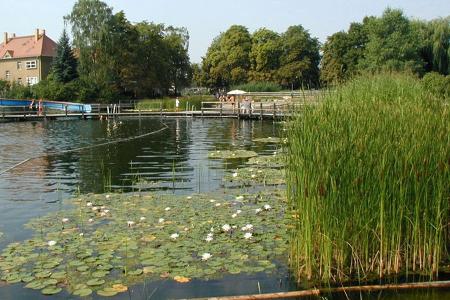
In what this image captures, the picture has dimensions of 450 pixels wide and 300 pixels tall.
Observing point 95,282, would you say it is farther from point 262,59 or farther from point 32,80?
point 32,80

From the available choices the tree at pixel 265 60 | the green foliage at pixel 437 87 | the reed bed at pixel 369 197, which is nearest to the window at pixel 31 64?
the tree at pixel 265 60

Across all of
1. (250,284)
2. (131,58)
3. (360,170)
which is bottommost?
(250,284)

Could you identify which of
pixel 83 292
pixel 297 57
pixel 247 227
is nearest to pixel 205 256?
pixel 247 227

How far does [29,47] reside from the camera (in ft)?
277

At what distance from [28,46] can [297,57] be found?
144ft

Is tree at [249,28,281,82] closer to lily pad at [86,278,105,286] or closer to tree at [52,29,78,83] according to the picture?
tree at [52,29,78,83]

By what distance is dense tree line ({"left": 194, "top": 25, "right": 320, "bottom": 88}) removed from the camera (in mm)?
78562

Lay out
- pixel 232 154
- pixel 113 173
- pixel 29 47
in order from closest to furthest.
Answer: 1. pixel 113 173
2. pixel 232 154
3. pixel 29 47

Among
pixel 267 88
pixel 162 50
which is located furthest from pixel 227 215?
pixel 162 50

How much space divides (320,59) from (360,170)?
3177 inches

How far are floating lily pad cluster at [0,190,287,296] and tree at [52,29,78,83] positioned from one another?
58.5 metres

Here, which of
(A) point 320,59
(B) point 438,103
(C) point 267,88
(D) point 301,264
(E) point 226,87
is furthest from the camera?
(E) point 226,87

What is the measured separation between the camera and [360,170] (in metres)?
6.12

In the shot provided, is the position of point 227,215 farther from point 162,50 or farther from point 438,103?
point 162,50
